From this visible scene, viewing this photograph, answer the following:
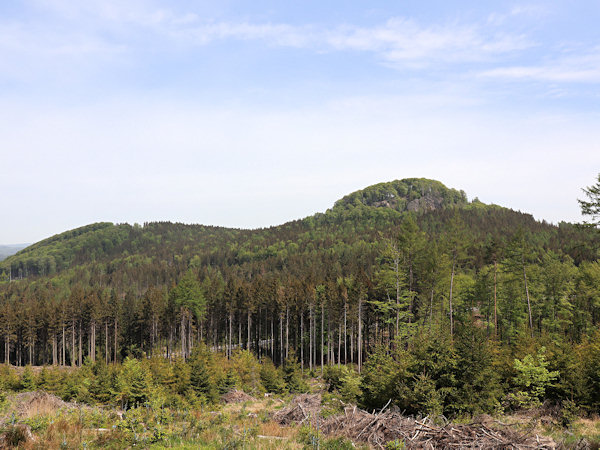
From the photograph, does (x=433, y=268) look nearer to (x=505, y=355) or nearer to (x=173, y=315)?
(x=505, y=355)

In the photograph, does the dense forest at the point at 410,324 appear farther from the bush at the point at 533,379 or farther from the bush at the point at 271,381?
the bush at the point at 271,381

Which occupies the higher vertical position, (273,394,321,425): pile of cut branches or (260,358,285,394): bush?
(273,394,321,425): pile of cut branches

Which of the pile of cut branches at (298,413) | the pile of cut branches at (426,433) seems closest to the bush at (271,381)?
the pile of cut branches at (298,413)

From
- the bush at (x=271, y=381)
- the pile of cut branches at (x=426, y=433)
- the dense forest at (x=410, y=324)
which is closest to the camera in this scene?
the pile of cut branches at (x=426, y=433)

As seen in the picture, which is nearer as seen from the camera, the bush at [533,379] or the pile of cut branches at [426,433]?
the pile of cut branches at [426,433]

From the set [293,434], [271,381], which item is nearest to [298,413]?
[293,434]

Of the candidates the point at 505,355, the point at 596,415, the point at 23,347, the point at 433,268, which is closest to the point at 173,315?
the point at 23,347

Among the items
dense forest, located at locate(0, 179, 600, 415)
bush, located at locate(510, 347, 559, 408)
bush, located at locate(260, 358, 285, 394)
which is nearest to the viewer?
dense forest, located at locate(0, 179, 600, 415)

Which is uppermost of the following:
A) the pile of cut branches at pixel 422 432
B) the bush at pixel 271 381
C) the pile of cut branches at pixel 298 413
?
the pile of cut branches at pixel 422 432

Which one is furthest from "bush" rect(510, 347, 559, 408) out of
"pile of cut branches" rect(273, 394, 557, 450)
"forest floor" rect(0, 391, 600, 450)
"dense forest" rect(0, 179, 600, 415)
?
"pile of cut branches" rect(273, 394, 557, 450)

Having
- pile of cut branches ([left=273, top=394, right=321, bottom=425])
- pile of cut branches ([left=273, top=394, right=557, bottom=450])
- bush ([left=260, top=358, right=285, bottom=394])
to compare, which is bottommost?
bush ([left=260, top=358, right=285, bottom=394])

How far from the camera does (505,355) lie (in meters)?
19.5

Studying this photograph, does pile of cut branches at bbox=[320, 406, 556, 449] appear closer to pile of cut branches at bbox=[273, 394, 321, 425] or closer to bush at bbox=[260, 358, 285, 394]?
pile of cut branches at bbox=[273, 394, 321, 425]

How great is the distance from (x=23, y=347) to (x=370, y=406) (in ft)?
303
